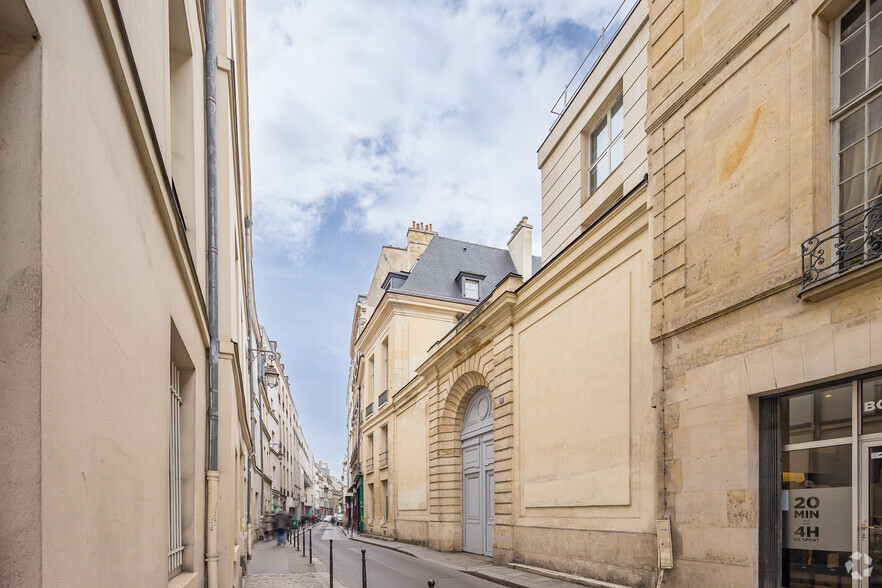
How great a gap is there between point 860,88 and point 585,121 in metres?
7.86

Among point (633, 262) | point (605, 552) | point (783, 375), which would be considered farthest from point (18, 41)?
point (605, 552)

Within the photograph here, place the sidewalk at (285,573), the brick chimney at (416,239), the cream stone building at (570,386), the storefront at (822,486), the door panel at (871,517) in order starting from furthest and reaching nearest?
1. the brick chimney at (416,239)
2. the sidewalk at (285,573)
3. the cream stone building at (570,386)
4. the storefront at (822,486)
5. the door panel at (871,517)

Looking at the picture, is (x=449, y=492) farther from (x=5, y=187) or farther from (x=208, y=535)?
(x=5, y=187)

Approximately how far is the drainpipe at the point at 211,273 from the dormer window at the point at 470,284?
1957 cm

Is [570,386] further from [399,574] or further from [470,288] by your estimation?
[470,288]

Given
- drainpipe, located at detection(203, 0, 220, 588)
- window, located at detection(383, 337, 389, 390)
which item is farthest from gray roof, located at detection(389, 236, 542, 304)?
drainpipe, located at detection(203, 0, 220, 588)

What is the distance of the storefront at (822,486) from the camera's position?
206 inches

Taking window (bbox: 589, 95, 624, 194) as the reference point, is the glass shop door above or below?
below

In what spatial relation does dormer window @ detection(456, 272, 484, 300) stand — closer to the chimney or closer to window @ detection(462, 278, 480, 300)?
window @ detection(462, 278, 480, 300)

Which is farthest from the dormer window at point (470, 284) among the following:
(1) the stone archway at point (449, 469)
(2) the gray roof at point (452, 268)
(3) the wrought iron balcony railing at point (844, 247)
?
(3) the wrought iron balcony railing at point (844, 247)

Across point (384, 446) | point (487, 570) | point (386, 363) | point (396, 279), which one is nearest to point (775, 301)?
point (487, 570)

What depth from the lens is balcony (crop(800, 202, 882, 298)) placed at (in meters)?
5.25

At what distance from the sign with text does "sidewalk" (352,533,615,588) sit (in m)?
3.26

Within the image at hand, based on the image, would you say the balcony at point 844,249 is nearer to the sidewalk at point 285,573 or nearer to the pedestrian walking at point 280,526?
the sidewalk at point 285,573
